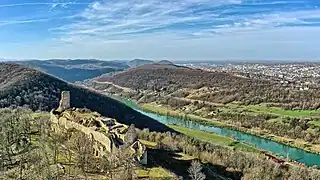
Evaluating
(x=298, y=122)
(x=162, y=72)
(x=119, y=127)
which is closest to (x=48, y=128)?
(x=119, y=127)

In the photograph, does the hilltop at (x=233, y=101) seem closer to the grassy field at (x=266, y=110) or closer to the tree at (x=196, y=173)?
the grassy field at (x=266, y=110)

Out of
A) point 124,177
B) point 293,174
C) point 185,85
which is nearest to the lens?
point 124,177

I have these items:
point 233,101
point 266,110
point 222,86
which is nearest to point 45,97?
point 266,110

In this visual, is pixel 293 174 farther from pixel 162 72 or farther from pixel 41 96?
pixel 162 72

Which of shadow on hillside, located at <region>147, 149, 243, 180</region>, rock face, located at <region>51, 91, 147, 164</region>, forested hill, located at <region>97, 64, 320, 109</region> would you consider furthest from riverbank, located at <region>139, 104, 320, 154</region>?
rock face, located at <region>51, 91, 147, 164</region>

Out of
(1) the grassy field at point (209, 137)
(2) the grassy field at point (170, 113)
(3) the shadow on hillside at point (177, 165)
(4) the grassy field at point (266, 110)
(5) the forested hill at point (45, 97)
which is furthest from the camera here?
(2) the grassy field at point (170, 113)

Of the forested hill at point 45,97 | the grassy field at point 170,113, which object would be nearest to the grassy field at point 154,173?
the forested hill at point 45,97
